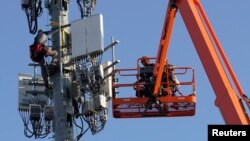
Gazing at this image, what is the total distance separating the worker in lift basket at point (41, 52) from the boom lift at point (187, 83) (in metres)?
4.95

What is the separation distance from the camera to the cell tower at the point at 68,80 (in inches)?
1542

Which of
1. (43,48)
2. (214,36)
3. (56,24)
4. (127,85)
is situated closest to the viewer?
(214,36)

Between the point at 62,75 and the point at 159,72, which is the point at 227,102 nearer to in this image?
the point at 159,72

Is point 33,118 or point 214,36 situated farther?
point 33,118

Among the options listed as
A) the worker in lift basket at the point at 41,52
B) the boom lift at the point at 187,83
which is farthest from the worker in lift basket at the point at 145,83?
the worker in lift basket at the point at 41,52

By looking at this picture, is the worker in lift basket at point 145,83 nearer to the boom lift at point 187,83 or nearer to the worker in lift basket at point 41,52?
the boom lift at point 187,83

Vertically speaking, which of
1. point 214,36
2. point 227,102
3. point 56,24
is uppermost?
point 56,24

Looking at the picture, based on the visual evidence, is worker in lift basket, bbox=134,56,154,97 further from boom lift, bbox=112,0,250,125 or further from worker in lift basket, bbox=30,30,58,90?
worker in lift basket, bbox=30,30,58,90

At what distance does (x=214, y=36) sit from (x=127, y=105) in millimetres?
7212

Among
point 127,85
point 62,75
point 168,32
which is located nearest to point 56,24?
point 62,75

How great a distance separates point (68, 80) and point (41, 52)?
104 inches

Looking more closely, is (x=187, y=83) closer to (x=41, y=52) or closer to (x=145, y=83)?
(x=145, y=83)

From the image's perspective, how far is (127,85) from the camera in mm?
35000

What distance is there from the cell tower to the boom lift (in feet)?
11.4
